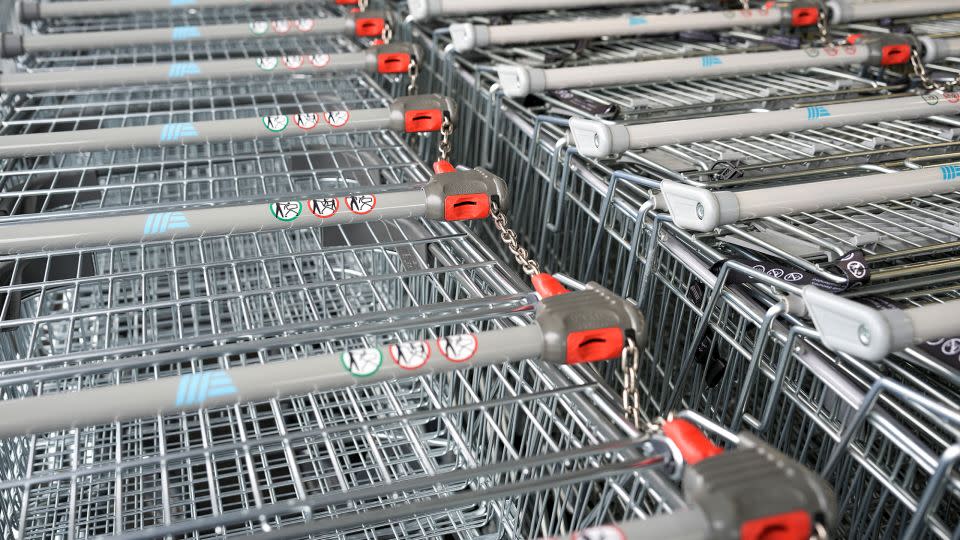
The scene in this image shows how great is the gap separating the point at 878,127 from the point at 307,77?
1680 millimetres

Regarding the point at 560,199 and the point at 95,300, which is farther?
the point at 95,300

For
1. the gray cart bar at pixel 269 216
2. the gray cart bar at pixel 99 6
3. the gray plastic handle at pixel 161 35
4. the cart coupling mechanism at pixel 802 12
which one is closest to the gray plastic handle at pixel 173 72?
the gray plastic handle at pixel 161 35

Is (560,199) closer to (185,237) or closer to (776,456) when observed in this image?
(185,237)

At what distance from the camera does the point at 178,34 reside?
8.61ft

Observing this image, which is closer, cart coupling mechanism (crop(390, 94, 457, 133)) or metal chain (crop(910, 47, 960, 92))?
cart coupling mechanism (crop(390, 94, 457, 133))

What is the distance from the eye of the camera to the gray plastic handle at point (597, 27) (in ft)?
8.79

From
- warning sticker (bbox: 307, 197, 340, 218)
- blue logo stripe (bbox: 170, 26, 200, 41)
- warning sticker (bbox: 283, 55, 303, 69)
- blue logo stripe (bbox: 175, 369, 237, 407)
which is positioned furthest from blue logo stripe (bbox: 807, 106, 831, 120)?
blue logo stripe (bbox: 170, 26, 200, 41)

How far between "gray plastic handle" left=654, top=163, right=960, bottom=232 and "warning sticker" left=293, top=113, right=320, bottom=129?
812 millimetres

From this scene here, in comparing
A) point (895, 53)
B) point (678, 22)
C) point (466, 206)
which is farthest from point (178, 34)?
point (895, 53)

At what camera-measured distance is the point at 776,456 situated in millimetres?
1063

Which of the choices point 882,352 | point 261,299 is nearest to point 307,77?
point 261,299

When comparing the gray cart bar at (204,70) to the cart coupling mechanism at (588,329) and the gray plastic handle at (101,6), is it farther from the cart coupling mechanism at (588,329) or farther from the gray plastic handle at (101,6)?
the cart coupling mechanism at (588,329)

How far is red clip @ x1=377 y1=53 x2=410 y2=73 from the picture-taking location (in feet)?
8.13

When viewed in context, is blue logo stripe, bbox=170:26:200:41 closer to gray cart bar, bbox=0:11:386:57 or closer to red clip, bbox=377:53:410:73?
gray cart bar, bbox=0:11:386:57
